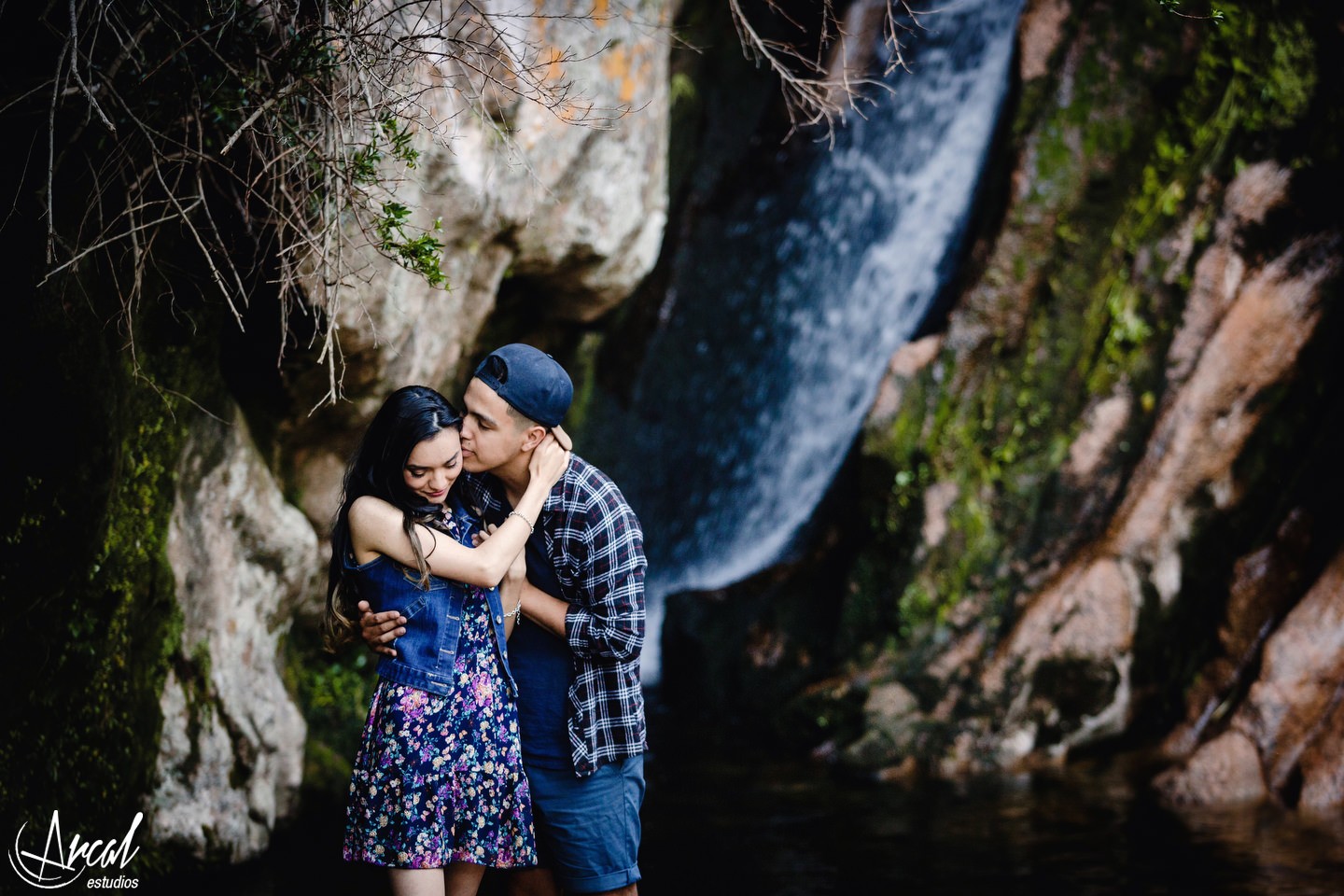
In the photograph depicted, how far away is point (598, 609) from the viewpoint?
3.35 meters

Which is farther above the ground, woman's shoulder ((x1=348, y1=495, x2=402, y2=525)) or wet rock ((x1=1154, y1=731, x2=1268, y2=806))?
woman's shoulder ((x1=348, y1=495, x2=402, y2=525))

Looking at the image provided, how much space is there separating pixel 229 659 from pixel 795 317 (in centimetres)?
696

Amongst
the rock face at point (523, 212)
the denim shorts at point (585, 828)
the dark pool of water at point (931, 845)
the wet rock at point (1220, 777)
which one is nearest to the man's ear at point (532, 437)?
the denim shorts at point (585, 828)

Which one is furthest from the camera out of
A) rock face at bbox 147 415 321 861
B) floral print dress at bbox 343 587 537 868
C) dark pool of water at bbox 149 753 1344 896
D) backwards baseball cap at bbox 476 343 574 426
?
dark pool of water at bbox 149 753 1344 896

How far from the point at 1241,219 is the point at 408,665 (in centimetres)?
688

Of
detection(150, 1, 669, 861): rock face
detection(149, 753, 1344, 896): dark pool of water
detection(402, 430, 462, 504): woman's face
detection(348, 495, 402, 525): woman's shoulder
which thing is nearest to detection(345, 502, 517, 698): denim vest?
detection(348, 495, 402, 525): woman's shoulder

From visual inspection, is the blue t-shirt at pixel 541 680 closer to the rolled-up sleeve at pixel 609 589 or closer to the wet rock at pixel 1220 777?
the rolled-up sleeve at pixel 609 589

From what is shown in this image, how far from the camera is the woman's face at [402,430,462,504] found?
325 cm

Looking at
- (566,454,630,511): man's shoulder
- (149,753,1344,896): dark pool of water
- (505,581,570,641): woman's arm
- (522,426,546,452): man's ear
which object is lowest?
(149,753,1344,896): dark pool of water

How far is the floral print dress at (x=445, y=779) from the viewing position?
3.19 m

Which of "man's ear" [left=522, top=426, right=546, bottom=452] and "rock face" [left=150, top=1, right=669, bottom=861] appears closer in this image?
"man's ear" [left=522, top=426, right=546, bottom=452]

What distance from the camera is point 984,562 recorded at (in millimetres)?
8031

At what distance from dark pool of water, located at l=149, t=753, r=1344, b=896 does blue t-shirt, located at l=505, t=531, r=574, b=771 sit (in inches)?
86.7

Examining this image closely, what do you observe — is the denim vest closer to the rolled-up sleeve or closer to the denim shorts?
the rolled-up sleeve
